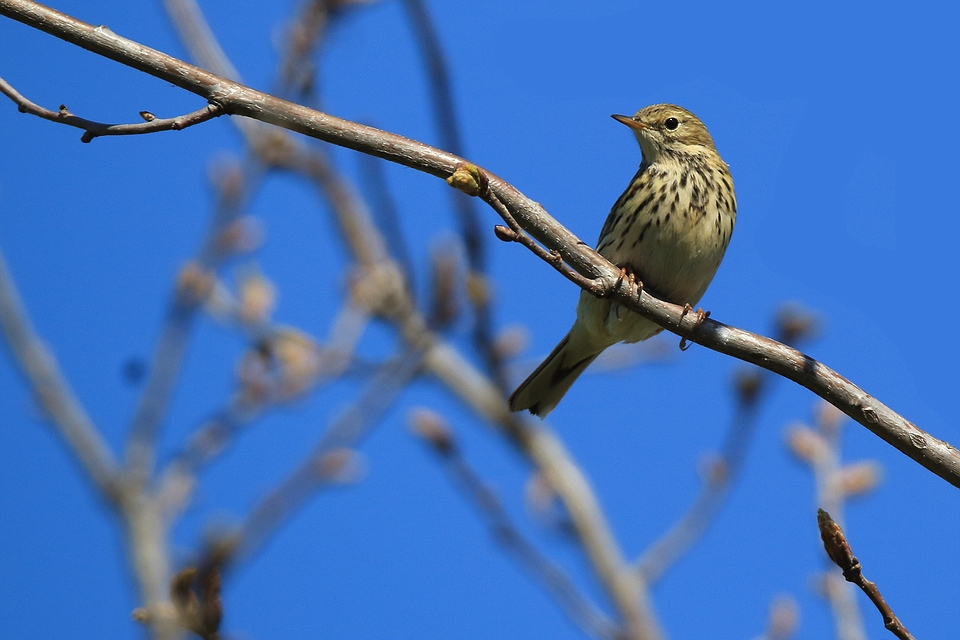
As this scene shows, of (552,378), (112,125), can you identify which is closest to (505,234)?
(112,125)

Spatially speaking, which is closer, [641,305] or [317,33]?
[641,305]

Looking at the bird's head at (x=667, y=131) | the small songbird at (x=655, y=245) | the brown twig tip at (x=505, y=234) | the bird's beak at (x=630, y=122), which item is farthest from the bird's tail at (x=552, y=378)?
the brown twig tip at (x=505, y=234)

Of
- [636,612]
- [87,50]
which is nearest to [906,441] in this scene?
[87,50]

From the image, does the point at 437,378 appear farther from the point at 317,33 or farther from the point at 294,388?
the point at 317,33

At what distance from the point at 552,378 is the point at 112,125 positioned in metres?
3.58

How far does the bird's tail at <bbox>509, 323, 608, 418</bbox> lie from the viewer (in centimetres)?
626

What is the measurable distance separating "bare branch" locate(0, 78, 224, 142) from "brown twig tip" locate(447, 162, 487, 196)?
890 mm

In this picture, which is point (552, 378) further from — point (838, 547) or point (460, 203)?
point (838, 547)

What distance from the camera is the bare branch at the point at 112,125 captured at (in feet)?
11.1

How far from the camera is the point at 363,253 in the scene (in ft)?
34.8

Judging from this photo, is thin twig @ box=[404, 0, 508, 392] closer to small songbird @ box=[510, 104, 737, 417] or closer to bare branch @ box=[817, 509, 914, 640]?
small songbird @ box=[510, 104, 737, 417]

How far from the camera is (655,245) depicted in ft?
19.0

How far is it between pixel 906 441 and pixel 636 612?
5.37m

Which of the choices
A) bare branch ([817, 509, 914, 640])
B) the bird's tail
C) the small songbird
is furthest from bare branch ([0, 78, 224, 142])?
the bird's tail
